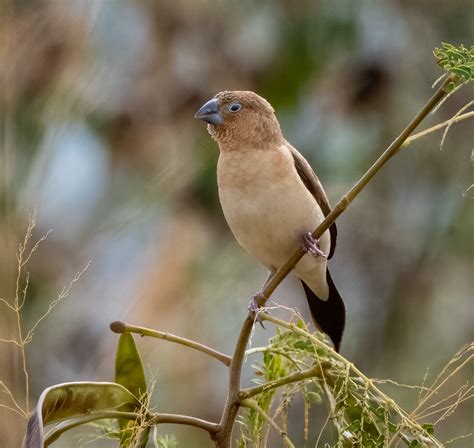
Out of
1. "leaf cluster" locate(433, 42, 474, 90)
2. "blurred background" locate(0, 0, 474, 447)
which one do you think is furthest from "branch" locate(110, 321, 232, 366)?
"blurred background" locate(0, 0, 474, 447)

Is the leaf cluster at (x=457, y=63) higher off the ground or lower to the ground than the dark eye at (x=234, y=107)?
higher

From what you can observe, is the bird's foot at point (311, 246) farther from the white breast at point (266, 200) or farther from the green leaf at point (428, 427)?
the green leaf at point (428, 427)

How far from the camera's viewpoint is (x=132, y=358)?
1.95m

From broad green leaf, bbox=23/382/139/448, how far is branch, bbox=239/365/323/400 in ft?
0.74

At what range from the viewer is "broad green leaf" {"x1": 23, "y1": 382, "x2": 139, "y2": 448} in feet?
5.61

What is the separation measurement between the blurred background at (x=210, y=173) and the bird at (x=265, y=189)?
167 centimetres

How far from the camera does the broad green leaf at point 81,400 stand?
1.71 metres

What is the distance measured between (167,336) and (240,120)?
1.33 metres

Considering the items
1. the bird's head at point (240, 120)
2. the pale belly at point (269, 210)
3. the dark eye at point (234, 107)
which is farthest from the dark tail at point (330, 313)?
the dark eye at point (234, 107)

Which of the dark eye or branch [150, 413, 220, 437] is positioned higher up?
the dark eye

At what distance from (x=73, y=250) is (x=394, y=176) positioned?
1.94 m

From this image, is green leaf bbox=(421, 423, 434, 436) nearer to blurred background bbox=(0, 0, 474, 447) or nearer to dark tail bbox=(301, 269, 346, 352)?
dark tail bbox=(301, 269, 346, 352)

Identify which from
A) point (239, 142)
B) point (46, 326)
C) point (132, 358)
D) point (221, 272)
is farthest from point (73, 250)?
point (132, 358)

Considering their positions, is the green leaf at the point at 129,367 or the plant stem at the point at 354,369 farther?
the green leaf at the point at 129,367
